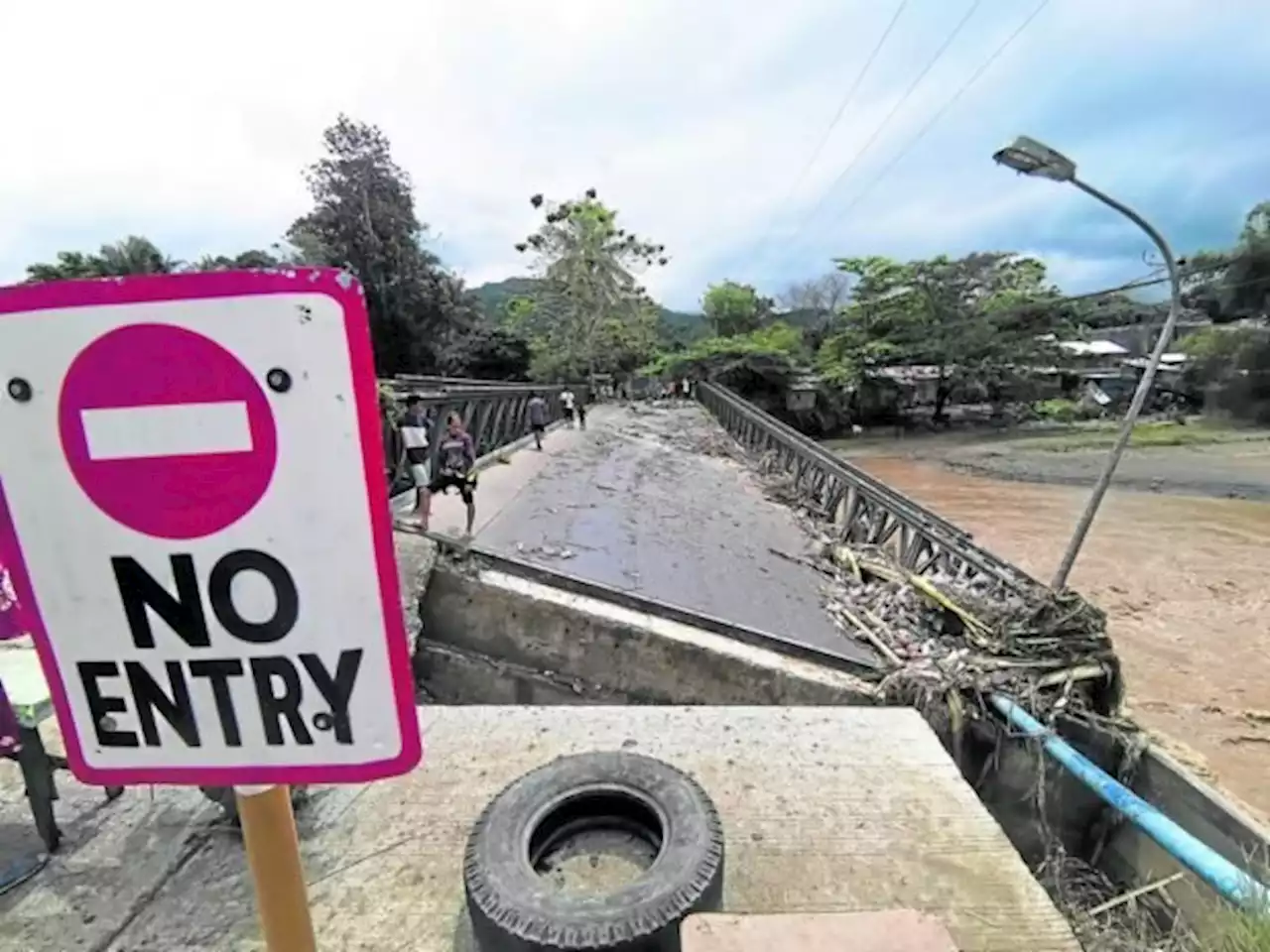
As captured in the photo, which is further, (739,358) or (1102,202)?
(739,358)

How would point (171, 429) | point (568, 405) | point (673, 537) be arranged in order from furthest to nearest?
point (568, 405) < point (673, 537) < point (171, 429)

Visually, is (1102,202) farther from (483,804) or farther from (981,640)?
(483,804)

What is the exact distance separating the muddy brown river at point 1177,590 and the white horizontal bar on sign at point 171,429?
822 cm

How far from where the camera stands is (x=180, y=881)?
246 cm

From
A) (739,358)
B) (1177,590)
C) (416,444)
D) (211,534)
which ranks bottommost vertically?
(1177,590)

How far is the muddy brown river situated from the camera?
7305mm

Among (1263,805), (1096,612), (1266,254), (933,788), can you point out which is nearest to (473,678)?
(933,788)

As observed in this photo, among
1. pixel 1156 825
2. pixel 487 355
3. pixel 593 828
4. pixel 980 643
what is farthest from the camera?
pixel 487 355

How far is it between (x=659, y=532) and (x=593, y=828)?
17.0 ft

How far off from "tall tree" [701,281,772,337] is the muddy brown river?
23009 millimetres

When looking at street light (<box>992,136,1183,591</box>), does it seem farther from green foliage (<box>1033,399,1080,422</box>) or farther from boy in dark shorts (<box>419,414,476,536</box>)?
green foliage (<box>1033,399,1080,422</box>)

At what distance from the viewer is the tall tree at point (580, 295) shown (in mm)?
34438

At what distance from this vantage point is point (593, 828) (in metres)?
2.62

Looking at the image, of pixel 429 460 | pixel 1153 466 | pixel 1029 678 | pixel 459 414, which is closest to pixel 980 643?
pixel 1029 678
